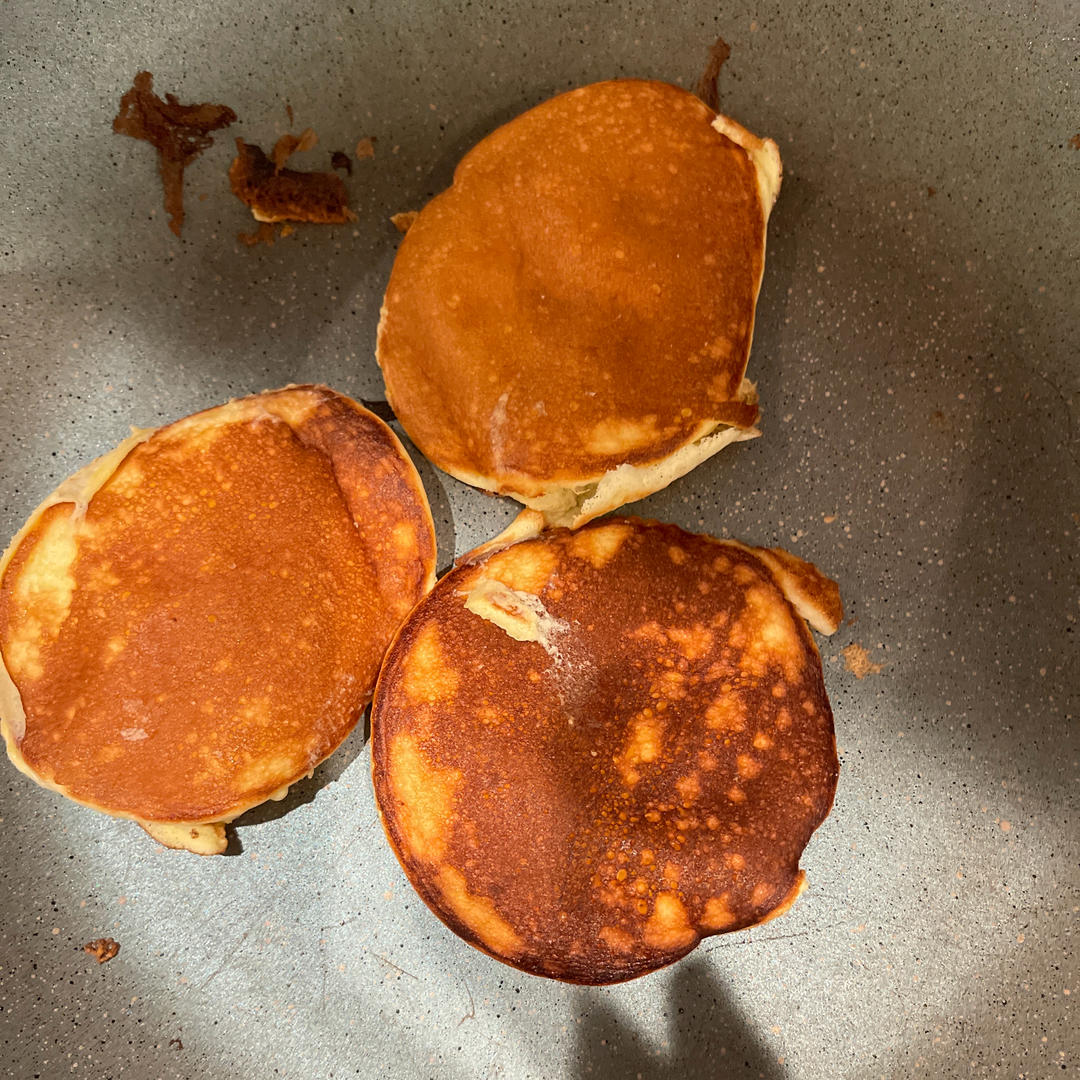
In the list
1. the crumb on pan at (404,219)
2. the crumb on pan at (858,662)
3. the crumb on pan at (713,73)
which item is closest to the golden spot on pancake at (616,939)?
the crumb on pan at (858,662)

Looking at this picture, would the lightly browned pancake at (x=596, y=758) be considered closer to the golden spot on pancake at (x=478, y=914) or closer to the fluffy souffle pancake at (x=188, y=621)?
the golden spot on pancake at (x=478, y=914)

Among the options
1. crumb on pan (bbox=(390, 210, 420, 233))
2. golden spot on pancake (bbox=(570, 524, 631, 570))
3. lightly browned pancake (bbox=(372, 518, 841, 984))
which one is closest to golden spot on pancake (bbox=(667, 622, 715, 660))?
lightly browned pancake (bbox=(372, 518, 841, 984))

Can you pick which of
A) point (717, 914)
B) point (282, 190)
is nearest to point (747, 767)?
point (717, 914)

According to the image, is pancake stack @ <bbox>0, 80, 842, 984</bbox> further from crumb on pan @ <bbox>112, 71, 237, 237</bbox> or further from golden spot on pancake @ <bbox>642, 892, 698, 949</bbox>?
crumb on pan @ <bbox>112, 71, 237, 237</bbox>

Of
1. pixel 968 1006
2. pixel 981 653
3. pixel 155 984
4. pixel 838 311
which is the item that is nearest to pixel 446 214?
pixel 838 311

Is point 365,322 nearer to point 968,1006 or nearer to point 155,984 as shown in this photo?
point 155,984

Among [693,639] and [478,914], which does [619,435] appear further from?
[478,914]
